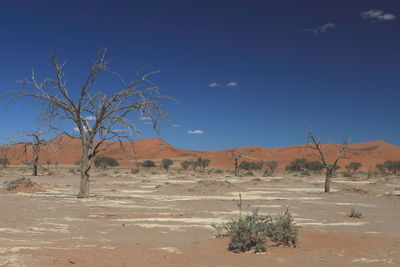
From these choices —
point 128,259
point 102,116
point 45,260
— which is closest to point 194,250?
point 128,259

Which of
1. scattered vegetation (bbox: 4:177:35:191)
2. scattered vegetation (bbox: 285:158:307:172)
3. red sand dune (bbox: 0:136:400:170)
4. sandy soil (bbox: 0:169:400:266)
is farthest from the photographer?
red sand dune (bbox: 0:136:400:170)

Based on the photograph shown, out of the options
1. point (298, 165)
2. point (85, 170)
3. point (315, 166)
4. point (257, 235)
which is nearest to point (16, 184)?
point (85, 170)

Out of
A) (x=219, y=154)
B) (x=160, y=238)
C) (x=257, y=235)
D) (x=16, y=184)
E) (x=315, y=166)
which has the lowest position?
(x=160, y=238)

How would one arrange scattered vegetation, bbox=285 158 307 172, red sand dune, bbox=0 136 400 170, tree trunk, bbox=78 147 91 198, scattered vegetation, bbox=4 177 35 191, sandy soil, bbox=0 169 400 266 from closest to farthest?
sandy soil, bbox=0 169 400 266, tree trunk, bbox=78 147 91 198, scattered vegetation, bbox=4 177 35 191, scattered vegetation, bbox=285 158 307 172, red sand dune, bbox=0 136 400 170

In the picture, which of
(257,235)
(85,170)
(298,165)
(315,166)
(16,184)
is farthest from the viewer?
(298,165)

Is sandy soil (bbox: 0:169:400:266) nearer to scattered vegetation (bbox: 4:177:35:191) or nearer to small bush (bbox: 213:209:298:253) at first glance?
small bush (bbox: 213:209:298:253)

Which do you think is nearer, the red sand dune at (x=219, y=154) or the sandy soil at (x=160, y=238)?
the sandy soil at (x=160, y=238)

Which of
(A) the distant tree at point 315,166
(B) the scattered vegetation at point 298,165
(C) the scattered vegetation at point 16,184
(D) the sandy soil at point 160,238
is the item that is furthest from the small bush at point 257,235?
(B) the scattered vegetation at point 298,165

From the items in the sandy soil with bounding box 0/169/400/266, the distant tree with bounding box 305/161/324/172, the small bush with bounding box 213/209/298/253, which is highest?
the distant tree with bounding box 305/161/324/172

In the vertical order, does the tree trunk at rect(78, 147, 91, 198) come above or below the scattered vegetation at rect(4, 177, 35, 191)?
above

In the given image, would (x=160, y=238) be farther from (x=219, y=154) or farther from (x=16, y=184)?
(x=219, y=154)

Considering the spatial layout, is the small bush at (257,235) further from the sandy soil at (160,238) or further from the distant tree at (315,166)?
the distant tree at (315,166)

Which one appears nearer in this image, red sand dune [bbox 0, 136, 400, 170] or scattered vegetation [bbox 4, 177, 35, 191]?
scattered vegetation [bbox 4, 177, 35, 191]

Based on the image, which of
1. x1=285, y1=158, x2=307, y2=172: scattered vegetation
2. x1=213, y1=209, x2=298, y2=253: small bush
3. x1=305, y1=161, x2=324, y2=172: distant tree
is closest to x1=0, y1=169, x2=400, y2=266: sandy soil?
x1=213, y1=209, x2=298, y2=253: small bush
